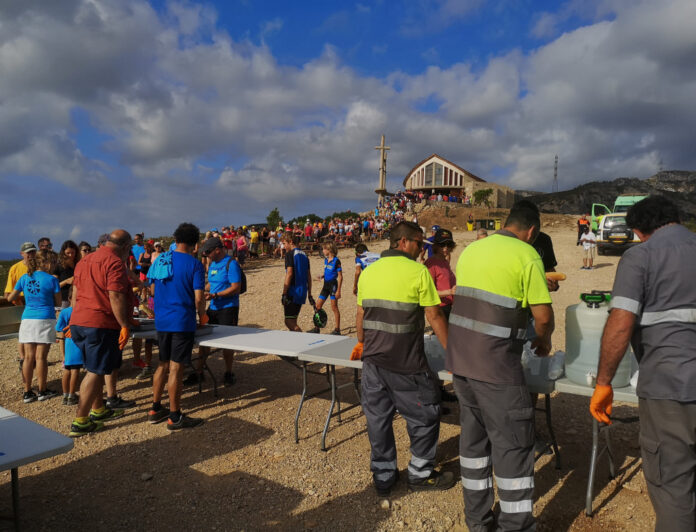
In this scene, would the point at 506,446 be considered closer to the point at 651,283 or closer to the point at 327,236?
the point at 651,283

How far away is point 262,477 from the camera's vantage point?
3.65 meters

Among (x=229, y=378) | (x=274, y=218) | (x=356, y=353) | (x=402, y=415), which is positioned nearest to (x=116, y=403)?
(x=229, y=378)

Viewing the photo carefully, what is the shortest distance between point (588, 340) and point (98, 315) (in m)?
4.16

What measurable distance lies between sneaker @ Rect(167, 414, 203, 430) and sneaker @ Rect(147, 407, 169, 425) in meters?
0.12

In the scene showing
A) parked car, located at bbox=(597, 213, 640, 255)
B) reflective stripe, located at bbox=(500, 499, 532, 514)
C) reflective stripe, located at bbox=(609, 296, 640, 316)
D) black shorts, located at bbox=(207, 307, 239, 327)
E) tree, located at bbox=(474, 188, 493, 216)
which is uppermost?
tree, located at bbox=(474, 188, 493, 216)

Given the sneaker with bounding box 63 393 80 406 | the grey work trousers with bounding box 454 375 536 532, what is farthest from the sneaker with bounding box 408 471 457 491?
the sneaker with bounding box 63 393 80 406

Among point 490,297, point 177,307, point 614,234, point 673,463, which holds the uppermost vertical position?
point 614,234

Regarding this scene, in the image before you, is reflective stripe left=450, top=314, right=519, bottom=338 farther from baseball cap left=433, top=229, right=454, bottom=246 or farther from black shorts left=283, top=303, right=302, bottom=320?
black shorts left=283, top=303, right=302, bottom=320

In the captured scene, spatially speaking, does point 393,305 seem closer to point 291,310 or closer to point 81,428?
point 81,428

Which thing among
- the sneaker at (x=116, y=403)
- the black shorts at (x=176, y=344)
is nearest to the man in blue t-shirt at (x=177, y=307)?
the black shorts at (x=176, y=344)

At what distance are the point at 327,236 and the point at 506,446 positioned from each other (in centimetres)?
2399

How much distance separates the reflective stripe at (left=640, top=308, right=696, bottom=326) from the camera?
7.16 ft

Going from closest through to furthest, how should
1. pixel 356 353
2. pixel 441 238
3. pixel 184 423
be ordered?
pixel 356 353
pixel 184 423
pixel 441 238

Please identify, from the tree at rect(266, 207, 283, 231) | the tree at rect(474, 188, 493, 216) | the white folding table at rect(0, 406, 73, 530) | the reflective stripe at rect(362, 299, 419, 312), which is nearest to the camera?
the white folding table at rect(0, 406, 73, 530)
